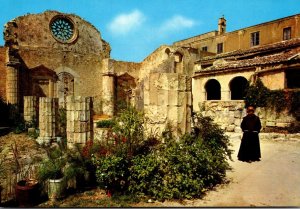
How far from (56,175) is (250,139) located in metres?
5.19

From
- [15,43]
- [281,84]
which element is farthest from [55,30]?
[281,84]

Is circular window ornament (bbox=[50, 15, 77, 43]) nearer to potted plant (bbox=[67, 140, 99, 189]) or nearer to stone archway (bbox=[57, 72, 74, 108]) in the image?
stone archway (bbox=[57, 72, 74, 108])

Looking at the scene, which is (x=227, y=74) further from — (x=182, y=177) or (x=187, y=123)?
(x=182, y=177)

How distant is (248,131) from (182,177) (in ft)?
9.21

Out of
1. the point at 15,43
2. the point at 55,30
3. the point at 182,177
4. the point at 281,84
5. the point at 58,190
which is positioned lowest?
the point at 58,190

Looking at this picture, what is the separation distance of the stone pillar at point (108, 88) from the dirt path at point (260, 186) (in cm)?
1543

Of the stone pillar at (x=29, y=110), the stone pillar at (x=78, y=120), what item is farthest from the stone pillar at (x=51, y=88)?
the stone pillar at (x=78, y=120)

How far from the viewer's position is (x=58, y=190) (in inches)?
211

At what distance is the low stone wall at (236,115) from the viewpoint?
35.9ft

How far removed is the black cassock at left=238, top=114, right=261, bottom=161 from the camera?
6.66 metres

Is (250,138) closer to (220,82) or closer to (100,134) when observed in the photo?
Answer: (100,134)

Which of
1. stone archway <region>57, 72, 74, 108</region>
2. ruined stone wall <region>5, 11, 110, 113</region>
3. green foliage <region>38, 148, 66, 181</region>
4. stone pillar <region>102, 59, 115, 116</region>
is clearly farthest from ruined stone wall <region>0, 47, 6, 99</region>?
green foliage <region>38, 148, 66, 181</region>

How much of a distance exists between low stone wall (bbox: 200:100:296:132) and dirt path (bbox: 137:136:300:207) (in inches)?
164

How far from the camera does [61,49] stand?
69.8 ft
